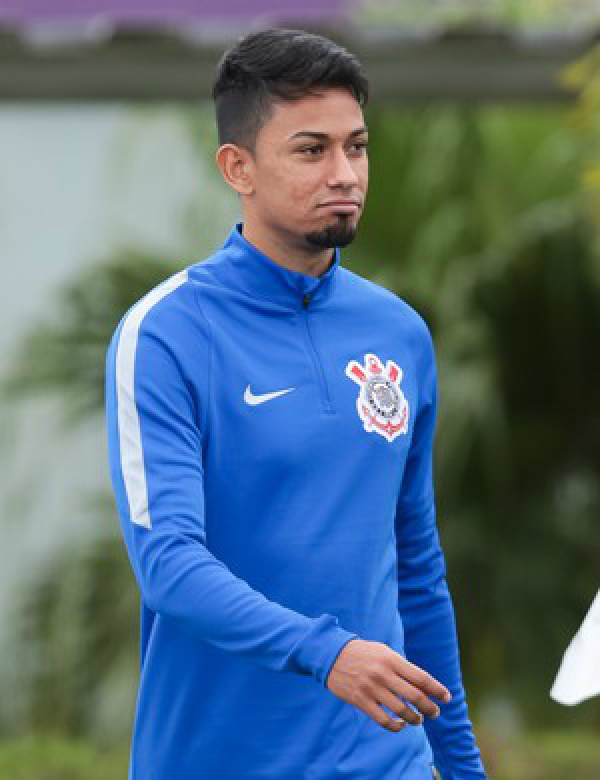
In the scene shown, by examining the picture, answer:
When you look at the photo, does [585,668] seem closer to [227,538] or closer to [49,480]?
[227,538]

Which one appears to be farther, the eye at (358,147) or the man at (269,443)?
the eye at (358,147)

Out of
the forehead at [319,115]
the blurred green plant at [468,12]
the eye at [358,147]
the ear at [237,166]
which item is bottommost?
the ear at [237,166]

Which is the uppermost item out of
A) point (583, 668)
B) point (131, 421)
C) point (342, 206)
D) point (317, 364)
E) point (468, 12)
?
point (468, 12)

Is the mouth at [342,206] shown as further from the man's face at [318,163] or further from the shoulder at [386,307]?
the shoulder at [386,307]

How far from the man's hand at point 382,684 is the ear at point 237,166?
82cm

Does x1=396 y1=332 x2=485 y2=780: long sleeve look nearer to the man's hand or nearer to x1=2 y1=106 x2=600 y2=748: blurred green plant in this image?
the man's hand

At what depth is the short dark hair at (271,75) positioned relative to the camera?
293 centimetres

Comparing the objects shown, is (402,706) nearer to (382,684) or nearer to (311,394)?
(382,684)

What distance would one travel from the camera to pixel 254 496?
9.45 ft

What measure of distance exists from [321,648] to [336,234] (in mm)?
677

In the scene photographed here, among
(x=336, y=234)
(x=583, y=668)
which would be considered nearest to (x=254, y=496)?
(x=336, y=234)

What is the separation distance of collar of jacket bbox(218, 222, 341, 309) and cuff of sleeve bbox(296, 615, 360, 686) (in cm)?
62

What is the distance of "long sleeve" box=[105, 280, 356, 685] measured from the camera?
2617mm

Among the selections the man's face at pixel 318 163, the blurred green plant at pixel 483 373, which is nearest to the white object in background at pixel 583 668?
the man's face at pixel 318 163
